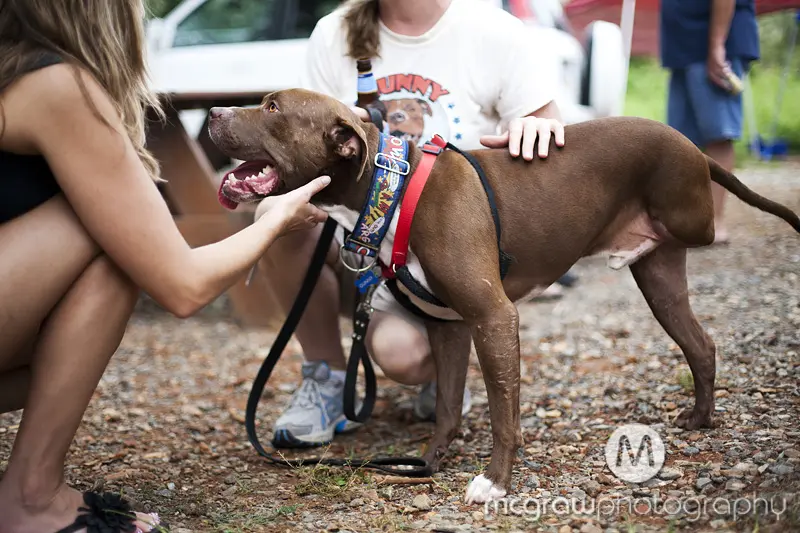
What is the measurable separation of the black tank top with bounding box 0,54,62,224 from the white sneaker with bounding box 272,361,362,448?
4.72 ft

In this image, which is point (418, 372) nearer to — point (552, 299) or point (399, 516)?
A: point (399, 516)

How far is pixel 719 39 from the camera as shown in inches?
219

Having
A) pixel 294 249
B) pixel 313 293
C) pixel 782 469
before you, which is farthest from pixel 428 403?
pixel 782 469

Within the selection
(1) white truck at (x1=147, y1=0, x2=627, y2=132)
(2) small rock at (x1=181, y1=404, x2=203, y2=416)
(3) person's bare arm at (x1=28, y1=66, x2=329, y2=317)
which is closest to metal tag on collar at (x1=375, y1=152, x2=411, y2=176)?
(3) person's bare arm at (x1=28, y1=66, x2=329, y2=317)

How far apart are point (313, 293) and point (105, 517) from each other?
53.5 inches

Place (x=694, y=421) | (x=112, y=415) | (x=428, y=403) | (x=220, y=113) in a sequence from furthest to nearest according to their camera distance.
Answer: (x=112, y=415) < (x=428, y=403) < (x=694, y=421) < (x=220, y=113)

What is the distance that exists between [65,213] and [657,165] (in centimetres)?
190

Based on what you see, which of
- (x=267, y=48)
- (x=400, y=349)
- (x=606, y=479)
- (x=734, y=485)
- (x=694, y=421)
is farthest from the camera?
(x=267, y=48)

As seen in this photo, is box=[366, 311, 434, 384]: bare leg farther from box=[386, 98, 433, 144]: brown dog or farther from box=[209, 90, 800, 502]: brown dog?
box=[386, 98, 433, 144]: brown dog

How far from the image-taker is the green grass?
1295 centimetres

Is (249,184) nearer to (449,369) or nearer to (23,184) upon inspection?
(23,184)

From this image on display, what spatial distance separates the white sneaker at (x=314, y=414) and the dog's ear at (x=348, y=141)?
3.57 ft

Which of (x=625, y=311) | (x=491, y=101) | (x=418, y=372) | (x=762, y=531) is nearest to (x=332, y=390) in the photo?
(x=418, y=372)

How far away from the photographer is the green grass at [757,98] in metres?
12.9
